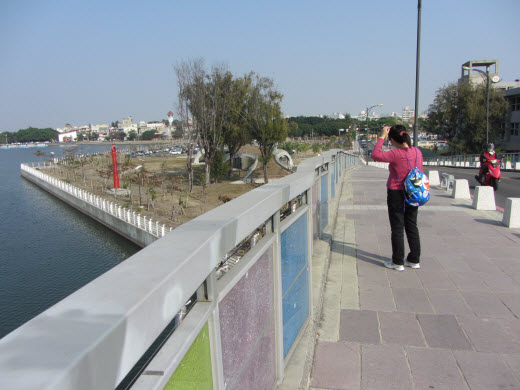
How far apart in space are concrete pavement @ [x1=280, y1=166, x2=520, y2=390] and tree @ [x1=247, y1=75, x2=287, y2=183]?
93.7 feet

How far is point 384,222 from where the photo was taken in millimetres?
8180

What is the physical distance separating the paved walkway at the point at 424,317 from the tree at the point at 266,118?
28483 millimetres

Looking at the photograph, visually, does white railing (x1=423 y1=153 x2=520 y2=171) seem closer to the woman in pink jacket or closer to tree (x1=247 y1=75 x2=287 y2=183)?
tree (x1=247 y1=75 x2=287 y2=183)

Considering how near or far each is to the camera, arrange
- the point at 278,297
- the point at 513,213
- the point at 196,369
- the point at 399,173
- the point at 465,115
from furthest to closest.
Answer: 1. the point at 465,115
2. the point at 513,213
3. the point at 399,173
4. the point at 278,297
5. the point at 196,369

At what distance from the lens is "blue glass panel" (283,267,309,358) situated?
302 centimetres

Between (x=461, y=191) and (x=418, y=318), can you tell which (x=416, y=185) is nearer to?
(x=418, y=318)

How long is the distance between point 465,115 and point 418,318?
5841 cm

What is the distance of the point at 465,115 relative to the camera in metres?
55.7

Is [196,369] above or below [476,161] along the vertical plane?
above

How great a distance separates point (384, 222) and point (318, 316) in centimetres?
456

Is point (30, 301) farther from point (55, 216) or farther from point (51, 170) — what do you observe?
point (51, 170)

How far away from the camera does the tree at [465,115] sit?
5275cm

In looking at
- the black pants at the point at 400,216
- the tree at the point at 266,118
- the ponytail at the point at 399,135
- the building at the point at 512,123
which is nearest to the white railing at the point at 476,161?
the building at the point at 512,123

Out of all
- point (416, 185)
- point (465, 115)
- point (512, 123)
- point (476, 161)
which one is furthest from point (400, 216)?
point (465, 115)
